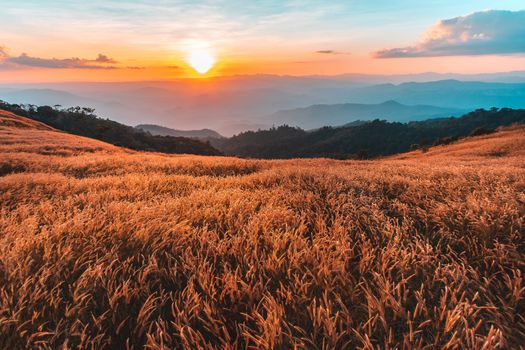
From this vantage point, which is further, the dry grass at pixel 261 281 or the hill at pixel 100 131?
the hill at pixel 100 131

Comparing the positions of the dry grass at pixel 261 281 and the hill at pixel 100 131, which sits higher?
the dry grass at pixel 261 281

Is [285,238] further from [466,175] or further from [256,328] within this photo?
[466,175]

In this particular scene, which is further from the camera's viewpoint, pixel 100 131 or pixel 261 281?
pixel 100 131

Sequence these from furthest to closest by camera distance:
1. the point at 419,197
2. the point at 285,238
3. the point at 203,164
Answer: the point at 203,164 → the point at 419,197 → the point at 285,238

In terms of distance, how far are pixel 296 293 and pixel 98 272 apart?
5.01 feet

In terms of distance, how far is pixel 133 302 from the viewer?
7.18 ft

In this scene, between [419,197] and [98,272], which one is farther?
[419,197]

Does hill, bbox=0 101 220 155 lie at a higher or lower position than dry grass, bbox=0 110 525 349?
lower

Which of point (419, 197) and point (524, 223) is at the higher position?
point (524, 223)

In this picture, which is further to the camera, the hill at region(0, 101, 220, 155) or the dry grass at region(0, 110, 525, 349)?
the hill at region(0, 101, 220, 155)

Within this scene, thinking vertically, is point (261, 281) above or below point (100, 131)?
above

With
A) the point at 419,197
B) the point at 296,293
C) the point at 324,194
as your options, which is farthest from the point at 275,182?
the point at 296,293

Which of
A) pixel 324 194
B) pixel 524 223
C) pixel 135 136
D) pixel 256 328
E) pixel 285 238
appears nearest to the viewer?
pixel 256 328

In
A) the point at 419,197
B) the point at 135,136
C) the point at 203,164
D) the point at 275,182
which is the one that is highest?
the point at 419,197
